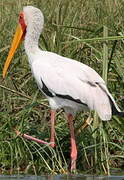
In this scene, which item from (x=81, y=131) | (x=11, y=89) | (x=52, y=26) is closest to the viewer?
(x=81, y=131)

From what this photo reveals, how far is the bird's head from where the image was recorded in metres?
9.17

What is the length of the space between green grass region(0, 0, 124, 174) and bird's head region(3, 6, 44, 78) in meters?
0.31

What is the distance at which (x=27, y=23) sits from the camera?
9312mm

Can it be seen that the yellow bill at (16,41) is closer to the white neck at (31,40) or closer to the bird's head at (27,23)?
the bird's head at (27,23)

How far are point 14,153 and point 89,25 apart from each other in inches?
138

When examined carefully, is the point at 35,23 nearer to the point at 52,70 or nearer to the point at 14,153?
the point at 52,70

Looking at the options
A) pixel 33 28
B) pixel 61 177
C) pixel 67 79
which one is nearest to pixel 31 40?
pixel 33 28

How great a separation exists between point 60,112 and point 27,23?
4.00ft

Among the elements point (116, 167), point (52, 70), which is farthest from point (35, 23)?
point (116, 167)

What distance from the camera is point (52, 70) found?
28.6 ft

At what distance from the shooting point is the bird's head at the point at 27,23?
9.17 meters

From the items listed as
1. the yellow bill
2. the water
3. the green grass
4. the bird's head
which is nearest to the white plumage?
the bird's head

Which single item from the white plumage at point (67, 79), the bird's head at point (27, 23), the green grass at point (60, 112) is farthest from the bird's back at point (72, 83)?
the bird's head at point (27, 23)

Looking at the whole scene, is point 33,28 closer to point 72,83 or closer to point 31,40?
point 31,40
